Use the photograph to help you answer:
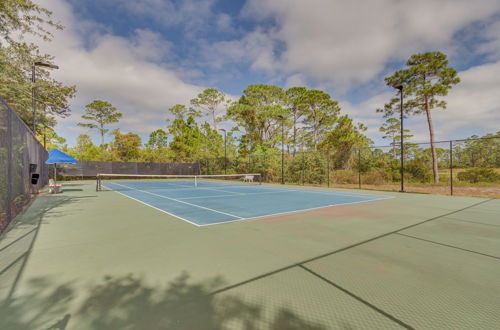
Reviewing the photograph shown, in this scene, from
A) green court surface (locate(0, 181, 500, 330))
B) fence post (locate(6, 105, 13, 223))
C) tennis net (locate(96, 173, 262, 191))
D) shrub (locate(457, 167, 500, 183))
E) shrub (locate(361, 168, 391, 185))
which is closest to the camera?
green court surface (locate(0, 181, 500, 330))

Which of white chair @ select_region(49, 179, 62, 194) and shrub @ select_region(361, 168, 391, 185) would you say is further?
shrub @ select_region(361, 168, 391, 185)

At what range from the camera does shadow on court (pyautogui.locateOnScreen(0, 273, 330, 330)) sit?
1.86 meters

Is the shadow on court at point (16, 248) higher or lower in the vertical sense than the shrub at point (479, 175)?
lower

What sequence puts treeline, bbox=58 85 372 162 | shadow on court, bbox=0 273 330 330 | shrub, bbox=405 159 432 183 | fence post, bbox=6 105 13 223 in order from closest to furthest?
shadow on court, bbox=0 273 330 330 → fence post, bbox=6 105 13 223 → shrub, bbox=405 159 432 183 → treeline, bbox=58 85 372 162

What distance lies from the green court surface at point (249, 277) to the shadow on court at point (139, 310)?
0.04 feet

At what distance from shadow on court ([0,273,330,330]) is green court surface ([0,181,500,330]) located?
1 cm

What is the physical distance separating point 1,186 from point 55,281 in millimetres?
3680

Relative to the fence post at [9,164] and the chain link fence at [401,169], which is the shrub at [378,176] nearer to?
the chain link fence at [401,169]

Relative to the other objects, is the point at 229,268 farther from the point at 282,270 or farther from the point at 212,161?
the point at 212,161

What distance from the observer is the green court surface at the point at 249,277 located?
1.96 metres

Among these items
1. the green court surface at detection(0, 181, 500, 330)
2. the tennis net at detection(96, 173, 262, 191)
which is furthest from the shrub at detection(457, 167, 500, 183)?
the tennis net at detection(96, 173, 262, 191)

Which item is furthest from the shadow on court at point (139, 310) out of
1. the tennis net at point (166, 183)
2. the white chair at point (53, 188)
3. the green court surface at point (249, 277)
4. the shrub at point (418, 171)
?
the shrub at point (418, 171)

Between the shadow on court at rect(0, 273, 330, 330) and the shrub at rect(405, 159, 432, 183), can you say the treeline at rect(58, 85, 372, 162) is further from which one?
the shadow on court at rect(0, 273, 330, 330)

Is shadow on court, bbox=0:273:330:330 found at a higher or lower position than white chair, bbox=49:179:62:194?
lower
